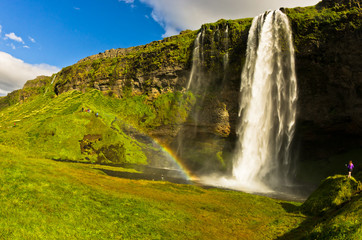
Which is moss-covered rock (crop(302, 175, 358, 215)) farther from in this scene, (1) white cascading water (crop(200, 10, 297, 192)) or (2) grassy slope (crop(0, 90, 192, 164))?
(2) grassy slope (crop(0, 90, 192, 164))

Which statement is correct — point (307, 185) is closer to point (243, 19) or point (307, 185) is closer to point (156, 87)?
point (243, 19)

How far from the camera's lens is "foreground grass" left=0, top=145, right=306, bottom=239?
1230 cm

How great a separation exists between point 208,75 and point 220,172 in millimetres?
28272

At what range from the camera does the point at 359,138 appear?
49531mm

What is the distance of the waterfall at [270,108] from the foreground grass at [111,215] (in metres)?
29.7

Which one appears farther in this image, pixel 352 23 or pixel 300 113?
pixel 300 113

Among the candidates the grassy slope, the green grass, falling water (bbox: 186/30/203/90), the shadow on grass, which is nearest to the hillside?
the green grass

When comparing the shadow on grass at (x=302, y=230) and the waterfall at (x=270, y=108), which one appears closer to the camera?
the shadow on grass at (x=302, y=230)

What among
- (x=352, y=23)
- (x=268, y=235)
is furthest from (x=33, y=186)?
(x=352, y=23)

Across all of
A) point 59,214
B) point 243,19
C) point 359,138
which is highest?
point 243,19

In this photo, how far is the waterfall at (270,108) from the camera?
50.7m

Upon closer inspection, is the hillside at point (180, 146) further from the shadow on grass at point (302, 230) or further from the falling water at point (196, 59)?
the falling water at point (196, 59)

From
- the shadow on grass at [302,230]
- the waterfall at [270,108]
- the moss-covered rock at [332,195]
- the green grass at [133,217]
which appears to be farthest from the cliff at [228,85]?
the shadow on grass at [302,230]

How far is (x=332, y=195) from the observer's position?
20.0 metres
